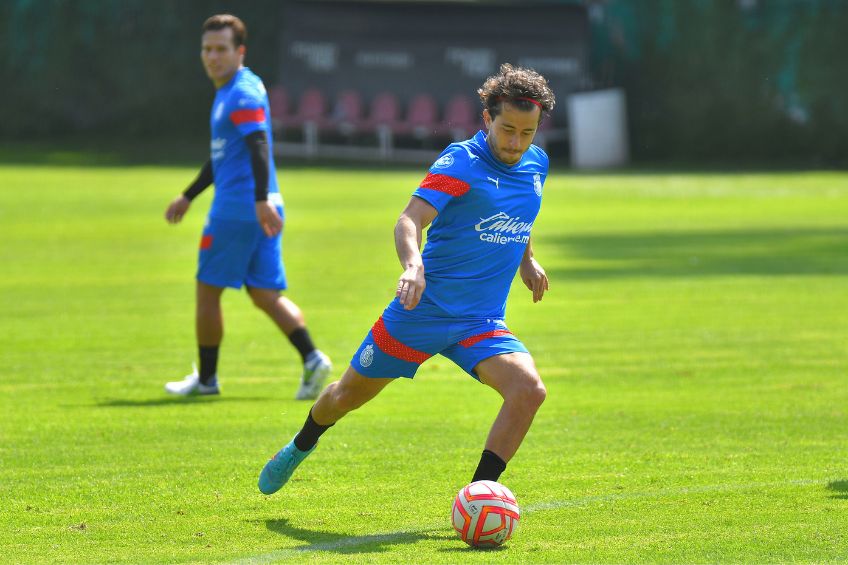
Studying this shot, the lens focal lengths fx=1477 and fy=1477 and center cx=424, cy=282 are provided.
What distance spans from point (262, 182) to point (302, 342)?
46.7 inches

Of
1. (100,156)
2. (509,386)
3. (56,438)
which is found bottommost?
(100,156)

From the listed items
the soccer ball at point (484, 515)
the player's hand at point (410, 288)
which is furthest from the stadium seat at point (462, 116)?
the player's hand at point (410, 288)

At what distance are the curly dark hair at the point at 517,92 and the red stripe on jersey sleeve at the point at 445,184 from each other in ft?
1.14

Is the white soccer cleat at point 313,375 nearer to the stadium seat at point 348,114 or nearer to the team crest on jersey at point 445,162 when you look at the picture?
the team crest on jersey at point 445,162

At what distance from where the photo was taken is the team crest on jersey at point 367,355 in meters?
6.60

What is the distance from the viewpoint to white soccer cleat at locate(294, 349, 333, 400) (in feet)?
33.0

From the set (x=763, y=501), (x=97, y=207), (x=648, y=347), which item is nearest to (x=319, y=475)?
(x=763, y=501)

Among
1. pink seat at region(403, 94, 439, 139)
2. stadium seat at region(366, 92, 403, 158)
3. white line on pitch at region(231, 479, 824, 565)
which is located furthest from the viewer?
stadium seat at region(366, 92, 403, 158)

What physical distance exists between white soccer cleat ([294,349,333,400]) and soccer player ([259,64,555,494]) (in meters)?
3.31

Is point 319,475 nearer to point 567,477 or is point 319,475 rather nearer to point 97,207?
point 567,477

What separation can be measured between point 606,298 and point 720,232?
8.12m

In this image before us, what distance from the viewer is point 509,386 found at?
20.8 ft

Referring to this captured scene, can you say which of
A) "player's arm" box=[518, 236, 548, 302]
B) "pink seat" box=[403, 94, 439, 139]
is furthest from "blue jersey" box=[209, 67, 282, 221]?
"pink seat" box=[403, 94, 439, 139]

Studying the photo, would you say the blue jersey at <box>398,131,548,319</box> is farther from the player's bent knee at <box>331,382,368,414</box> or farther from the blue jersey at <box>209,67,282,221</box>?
the blue jersey at <box>209,67,282,221</box>
